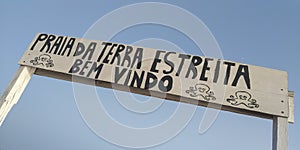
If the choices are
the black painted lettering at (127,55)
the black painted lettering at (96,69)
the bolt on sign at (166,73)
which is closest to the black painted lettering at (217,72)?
the bolt on sign at (166,73)

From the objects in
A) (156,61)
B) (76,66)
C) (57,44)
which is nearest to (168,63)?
(156,61)

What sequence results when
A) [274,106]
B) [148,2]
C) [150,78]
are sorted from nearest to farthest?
[274,106], [150,78], [148,2]

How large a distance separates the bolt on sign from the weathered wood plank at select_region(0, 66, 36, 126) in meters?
0.02

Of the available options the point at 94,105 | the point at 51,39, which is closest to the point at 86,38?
the point at 51,39

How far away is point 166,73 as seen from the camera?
3.11 ft

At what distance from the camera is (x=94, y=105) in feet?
3.51

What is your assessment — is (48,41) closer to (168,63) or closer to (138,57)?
(138,57)

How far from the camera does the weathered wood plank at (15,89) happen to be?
3.18 feet

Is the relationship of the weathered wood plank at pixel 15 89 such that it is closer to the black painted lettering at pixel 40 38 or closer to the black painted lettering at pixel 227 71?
the black painted lettering at pixel 40 38

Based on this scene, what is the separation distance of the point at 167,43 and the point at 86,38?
369mm

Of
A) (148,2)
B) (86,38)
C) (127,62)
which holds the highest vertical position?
(148,2)

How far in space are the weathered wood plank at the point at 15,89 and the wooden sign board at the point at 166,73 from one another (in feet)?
0.12

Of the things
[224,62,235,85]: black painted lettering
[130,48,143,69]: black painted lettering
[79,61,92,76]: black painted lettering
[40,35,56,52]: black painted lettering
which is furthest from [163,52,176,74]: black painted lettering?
[40,35,56,52]: black painted lettering

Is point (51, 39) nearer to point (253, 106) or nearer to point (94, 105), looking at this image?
point (94, 105)
